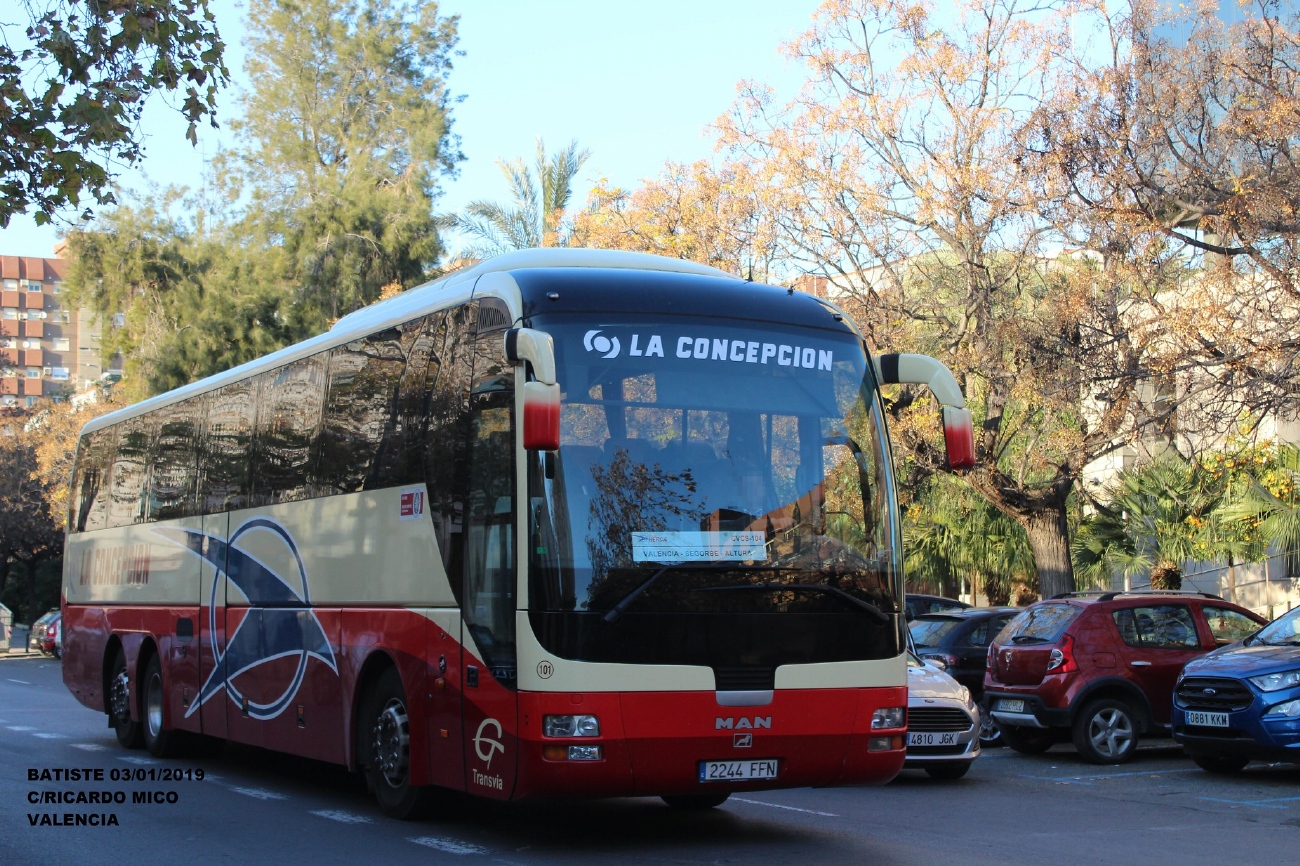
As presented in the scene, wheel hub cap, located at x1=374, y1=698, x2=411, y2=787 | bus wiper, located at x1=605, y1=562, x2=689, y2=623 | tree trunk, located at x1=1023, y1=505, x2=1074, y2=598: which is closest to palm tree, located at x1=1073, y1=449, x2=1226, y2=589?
tree trunk, located at x1=1023, y1=505, x2=1074, y2=598

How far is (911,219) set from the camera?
73.8 ft

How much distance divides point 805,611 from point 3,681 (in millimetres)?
24870

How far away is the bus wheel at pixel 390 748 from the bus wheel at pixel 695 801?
202 cm

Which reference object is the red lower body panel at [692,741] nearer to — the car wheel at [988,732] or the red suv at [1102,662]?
the red suv at [1102,662]

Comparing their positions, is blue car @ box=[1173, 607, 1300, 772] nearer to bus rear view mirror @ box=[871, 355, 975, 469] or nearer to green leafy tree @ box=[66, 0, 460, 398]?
bus rear view mirror @ box=[871, 355, 975, 469]

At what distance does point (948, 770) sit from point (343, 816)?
602cm

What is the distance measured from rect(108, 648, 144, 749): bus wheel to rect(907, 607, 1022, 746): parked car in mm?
9235

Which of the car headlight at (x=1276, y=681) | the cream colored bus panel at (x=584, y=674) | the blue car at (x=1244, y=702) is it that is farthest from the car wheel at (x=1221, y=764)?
the cream colored bus panel at (x=584, y=674)

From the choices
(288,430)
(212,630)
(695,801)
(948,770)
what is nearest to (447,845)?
(695,801)

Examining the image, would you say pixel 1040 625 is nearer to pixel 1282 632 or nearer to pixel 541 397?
pixel 1282 632

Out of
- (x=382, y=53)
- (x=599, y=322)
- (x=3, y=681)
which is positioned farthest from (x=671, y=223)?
(x=382, y=53)

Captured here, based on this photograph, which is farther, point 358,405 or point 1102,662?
point 1102,662

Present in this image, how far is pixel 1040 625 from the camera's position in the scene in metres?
15.2

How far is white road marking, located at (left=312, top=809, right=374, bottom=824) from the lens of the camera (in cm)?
996
